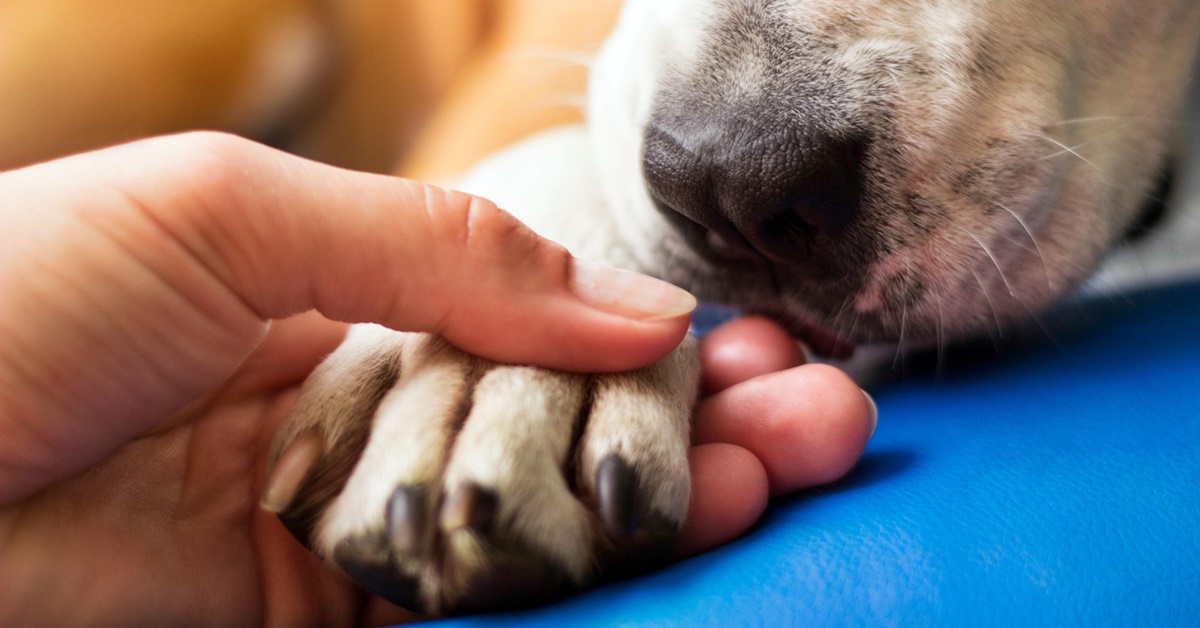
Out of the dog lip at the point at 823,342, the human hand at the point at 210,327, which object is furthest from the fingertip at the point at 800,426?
the dog lip at the point at 823,342

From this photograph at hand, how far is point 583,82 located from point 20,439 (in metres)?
1.22

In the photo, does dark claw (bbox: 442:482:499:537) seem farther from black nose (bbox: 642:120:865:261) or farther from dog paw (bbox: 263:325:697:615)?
black nose (bbox: 642:120:865:261)

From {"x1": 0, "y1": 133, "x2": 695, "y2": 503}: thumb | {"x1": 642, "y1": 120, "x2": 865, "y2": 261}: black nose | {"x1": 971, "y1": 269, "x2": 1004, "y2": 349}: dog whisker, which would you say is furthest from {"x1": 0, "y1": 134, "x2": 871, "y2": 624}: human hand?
{"x1": 971, "y1": 269, "x2": 1004, "y2": 349}: dog whisker

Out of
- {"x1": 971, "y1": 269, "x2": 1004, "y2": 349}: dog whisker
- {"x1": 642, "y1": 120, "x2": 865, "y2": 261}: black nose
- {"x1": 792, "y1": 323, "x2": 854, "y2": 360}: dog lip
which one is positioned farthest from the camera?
{"x1": 792, "y1": 323, "x2": 854, "y2": 360}: dog lip

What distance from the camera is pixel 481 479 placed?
1.75ft

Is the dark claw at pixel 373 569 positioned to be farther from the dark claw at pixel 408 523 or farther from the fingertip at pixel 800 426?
the fingertip at pixel 800 426

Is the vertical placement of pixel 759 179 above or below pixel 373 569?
above

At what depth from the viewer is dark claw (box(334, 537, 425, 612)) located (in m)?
0.54

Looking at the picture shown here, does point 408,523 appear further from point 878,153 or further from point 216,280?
point 878,153

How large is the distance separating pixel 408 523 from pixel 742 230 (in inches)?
A: 15.0

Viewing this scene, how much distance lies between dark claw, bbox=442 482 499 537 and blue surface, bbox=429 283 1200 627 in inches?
2.9

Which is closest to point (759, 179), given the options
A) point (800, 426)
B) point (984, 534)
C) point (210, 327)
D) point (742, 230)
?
point (742, 230)

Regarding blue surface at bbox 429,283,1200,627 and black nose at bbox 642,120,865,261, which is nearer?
blue surface at bbox 429,283,1200,627

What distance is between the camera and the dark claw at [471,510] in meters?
0.51
